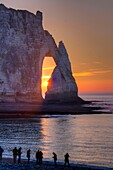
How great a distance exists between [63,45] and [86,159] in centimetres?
9190

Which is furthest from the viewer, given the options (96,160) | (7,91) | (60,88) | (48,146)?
(60,88)

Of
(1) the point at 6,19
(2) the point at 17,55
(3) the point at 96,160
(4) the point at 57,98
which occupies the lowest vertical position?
(3) the point at 96,160

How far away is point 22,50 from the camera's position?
99438mm

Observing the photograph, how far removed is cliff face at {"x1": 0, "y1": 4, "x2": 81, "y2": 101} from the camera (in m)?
95.3

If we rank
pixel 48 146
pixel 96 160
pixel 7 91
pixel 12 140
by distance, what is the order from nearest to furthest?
1. pixel 96 160
2. pixel 48 146
3. pixel 12 140
4. pixel 7 91

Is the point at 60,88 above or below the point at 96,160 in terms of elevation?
above

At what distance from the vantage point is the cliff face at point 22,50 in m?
95.3

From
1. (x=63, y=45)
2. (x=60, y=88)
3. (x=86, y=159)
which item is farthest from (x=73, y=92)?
(x=86, y=159)

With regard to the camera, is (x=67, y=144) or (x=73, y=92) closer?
(x=67, y=144)

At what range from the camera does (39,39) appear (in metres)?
104

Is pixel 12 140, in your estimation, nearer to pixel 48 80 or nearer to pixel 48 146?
pixel 48 146

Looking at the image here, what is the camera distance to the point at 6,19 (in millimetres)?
98000

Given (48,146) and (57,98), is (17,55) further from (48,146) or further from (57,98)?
(48,146)

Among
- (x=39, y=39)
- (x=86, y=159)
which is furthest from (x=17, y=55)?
(x=86, y=159)
